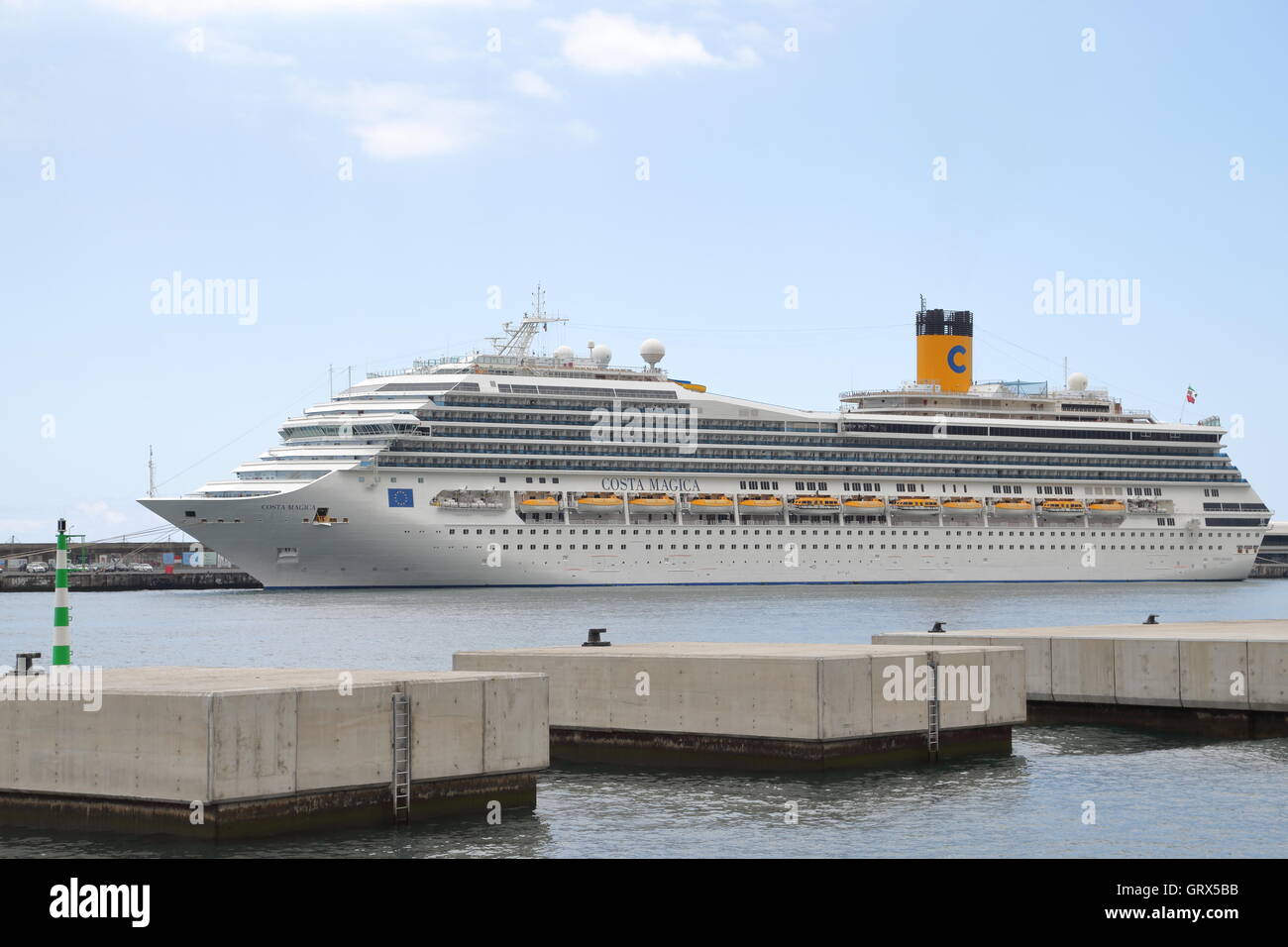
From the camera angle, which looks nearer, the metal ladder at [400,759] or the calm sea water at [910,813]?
the calm sea water at [910,813]

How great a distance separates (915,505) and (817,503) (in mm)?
6354

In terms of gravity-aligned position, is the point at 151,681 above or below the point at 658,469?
below

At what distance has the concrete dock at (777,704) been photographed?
22219 mm

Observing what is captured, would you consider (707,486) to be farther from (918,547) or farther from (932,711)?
(932,711)

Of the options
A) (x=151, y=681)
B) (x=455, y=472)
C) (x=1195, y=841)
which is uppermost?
(x=455, y=472)

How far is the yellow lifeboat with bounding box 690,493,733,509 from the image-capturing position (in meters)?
93.4

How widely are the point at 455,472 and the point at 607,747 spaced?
207 feet

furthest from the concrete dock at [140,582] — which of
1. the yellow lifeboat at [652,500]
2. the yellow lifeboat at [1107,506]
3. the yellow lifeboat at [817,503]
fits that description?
the yellow lifeboat at [1107,506]

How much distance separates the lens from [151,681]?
19031 millimetres

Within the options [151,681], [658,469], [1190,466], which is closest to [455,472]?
[658,469]

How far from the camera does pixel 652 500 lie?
3625 inches

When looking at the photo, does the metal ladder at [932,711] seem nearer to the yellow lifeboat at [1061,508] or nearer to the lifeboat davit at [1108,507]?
the yellow lifeboat at [1061,508]

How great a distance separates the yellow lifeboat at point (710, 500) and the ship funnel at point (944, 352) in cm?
2371
